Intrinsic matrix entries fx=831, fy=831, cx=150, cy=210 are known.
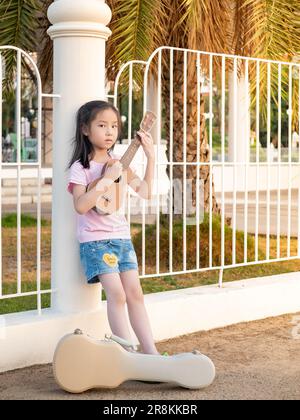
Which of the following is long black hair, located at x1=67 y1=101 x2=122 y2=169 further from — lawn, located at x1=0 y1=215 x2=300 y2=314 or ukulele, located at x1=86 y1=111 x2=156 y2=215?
lawn, located at x1=0 y1=215 x2=300 y2=314

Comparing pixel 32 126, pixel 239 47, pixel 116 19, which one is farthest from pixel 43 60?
pixel 32 126

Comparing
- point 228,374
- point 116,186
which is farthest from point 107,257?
point 228,374

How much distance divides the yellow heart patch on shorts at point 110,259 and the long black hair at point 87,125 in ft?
1.60

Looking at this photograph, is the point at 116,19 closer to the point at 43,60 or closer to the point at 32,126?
the point at 43,60

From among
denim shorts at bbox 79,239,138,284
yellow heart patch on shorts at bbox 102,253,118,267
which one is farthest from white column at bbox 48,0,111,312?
yellow heart patch on shorts at bbox 102,253,118,267

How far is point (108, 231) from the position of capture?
173 inches

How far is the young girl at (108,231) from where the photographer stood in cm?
432

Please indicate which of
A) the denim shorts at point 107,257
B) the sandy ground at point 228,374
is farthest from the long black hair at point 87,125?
the sandy ground at point 228,374

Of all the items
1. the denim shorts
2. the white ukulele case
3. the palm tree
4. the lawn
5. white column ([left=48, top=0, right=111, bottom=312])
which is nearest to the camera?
the white ukulele case

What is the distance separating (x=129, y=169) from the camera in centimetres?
450

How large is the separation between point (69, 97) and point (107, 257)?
1.02 m

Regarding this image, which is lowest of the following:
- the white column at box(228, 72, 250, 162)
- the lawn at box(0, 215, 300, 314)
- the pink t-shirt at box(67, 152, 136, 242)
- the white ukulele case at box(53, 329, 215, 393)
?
the white ukulele case at box(53, 329, 215, 393)

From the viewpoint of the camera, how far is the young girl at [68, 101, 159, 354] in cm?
432
